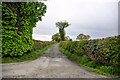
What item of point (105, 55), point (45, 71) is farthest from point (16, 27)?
point (105, 55)

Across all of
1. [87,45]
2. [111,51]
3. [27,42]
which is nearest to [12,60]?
[27,42]

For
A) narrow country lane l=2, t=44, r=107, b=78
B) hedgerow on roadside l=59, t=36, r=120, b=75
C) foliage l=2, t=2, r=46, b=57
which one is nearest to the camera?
narrow country lane l=2, t=44, r=107, b=78

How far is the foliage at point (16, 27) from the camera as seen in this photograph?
1920 centimetres

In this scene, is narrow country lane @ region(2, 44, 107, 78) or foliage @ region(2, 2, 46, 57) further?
foliage @ region(2, 2, 46, 57)

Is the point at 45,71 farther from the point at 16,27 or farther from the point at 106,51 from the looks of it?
the point at 16,27

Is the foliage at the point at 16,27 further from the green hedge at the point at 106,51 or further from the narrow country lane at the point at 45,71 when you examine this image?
the green hedge at the point at 106,51

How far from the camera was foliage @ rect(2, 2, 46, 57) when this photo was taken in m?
19.2

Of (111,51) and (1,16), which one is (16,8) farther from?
(111,51)

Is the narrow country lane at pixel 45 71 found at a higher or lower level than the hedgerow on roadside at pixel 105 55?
lower

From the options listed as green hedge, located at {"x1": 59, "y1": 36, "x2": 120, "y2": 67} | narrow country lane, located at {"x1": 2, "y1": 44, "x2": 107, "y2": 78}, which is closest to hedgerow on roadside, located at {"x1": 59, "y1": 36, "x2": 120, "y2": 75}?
green hedge, located at {"x1": 59, "y1": 36, "x2": 120, "y2": 67}

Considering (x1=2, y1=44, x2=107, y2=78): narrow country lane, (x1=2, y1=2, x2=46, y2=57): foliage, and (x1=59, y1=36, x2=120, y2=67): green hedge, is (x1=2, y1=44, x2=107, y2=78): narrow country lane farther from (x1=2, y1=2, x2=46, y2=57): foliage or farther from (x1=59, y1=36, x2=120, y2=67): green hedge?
(x1=2, y1=2, x2=46, y2=57): foliage

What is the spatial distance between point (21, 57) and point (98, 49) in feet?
27.8

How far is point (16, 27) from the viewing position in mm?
20625

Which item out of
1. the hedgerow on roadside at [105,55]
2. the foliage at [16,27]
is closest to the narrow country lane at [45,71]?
the hedgerow on roadside at [105,55]
